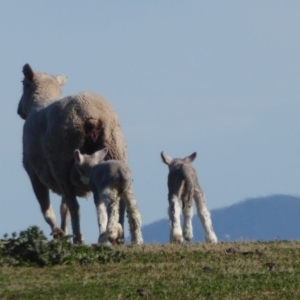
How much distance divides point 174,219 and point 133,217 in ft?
2.33

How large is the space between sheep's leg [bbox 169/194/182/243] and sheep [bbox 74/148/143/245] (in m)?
0.51

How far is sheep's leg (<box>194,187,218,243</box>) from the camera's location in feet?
63.7

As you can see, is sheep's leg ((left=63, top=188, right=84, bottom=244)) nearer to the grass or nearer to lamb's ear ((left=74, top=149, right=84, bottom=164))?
lamb's ear ((left=74, top=149, right=84, bottom=164))

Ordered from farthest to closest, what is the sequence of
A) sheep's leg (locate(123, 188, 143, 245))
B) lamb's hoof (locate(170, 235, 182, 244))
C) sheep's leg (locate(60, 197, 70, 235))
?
sheep's leg (locate(60, 197, 70, 235))
lamb's hoof (locate(170, 235, 182, 244))
sheep's leg (locate(123, 188, 143, 245))

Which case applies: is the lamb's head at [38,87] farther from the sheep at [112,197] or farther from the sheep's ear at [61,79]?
the sheep at [112,197]

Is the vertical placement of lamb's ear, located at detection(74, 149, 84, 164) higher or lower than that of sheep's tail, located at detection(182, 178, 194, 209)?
higher

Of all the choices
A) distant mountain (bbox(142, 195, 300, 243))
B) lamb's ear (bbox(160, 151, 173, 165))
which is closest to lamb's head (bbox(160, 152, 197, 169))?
lamb's ear (bbox(160, 151, 173, 165))

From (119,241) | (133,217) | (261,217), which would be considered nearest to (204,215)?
(133,217)

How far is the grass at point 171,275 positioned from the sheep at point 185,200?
244 centimetres

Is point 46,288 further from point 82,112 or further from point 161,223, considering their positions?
point 161,223

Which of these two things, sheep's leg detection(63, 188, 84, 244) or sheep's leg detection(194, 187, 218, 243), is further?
sheep's leg detection(63, 188, 84, 244)

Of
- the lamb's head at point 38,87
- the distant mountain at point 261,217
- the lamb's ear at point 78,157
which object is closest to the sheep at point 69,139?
the lamb's ear at point 78,157

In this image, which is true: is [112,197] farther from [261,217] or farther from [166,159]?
[261,217]

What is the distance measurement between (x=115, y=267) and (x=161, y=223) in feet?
315
